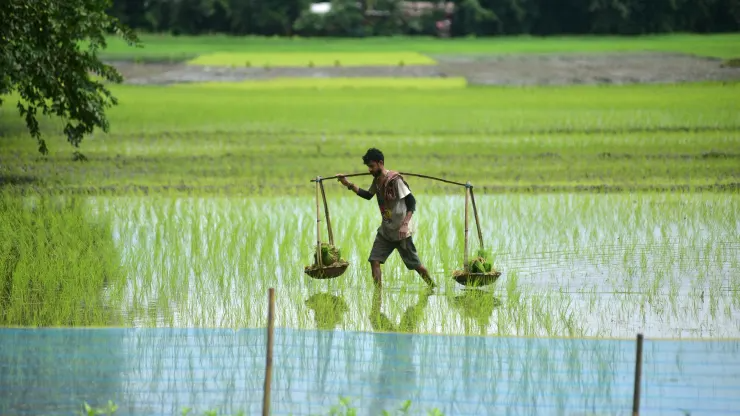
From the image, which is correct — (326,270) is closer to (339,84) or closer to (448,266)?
(448,266)

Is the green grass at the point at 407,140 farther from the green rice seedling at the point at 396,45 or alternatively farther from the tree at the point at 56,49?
the green rice seedling at the point at 396,45

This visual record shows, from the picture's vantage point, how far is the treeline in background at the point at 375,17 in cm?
2597

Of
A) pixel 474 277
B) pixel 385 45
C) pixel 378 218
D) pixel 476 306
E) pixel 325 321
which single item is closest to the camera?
pixel 325 321

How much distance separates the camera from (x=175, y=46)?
2850 centimetres

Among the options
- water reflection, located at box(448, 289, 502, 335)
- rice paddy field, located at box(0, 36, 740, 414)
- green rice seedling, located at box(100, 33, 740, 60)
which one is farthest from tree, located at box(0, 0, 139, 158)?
green rice seedling, located at box(100, 33, 740, 60)

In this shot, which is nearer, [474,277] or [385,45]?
[474,277]

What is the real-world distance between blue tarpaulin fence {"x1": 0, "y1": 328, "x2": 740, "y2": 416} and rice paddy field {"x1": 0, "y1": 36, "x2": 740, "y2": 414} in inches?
3.1

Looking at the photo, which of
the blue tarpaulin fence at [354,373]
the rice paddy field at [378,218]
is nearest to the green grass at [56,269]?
the rice paddy field at [378,218]

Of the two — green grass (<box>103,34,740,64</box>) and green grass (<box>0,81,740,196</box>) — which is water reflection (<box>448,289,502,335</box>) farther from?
green grass (<box>103,34,740,64</box>)

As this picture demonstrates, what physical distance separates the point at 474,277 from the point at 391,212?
25.6 inches

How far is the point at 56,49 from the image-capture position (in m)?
12.8

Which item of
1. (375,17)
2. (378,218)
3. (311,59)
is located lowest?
(378,218)

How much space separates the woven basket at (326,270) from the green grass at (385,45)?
18.0 m

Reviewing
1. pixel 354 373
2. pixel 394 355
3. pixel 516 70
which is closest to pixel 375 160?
pixel 394 355
